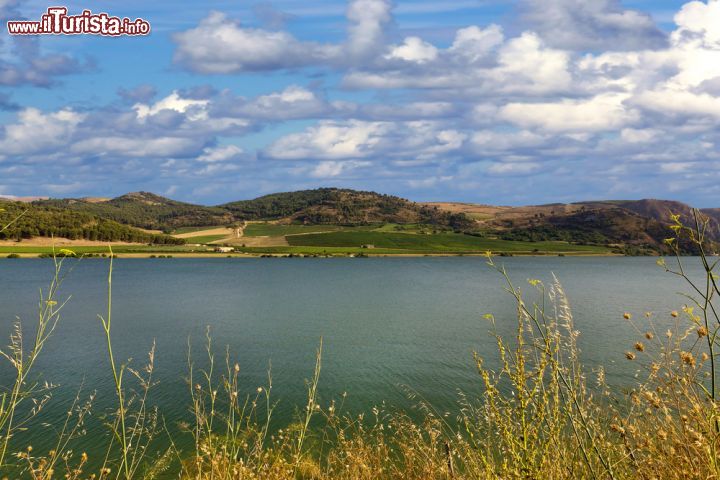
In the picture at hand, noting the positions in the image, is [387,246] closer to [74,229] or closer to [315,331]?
[74,229]

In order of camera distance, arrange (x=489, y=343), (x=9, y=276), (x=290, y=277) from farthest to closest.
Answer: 1. (x=290, y=277)
2. (x=9, y=276)
3. (x=489, y=343)

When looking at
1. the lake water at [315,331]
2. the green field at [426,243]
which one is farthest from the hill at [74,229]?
the lake water at [315,331]

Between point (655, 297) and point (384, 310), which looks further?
point (655, 297)

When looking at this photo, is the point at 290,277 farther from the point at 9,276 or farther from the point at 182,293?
the point at 9,276

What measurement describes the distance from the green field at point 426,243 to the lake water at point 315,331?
89.2m

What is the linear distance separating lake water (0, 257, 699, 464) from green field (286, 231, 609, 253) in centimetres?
8921

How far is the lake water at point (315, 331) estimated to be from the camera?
2381cm

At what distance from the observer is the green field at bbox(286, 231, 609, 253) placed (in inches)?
6624

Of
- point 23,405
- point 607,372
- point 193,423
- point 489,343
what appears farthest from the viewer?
point 489,343

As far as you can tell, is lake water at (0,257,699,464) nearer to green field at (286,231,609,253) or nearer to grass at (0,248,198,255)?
grass at (0,248,198,255)

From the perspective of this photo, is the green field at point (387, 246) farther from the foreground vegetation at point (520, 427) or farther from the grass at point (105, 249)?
the foreground vegetation at point (520, 427)

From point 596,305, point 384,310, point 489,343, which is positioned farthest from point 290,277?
point 489,343

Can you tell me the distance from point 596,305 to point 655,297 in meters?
13.4

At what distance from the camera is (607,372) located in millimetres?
24828
